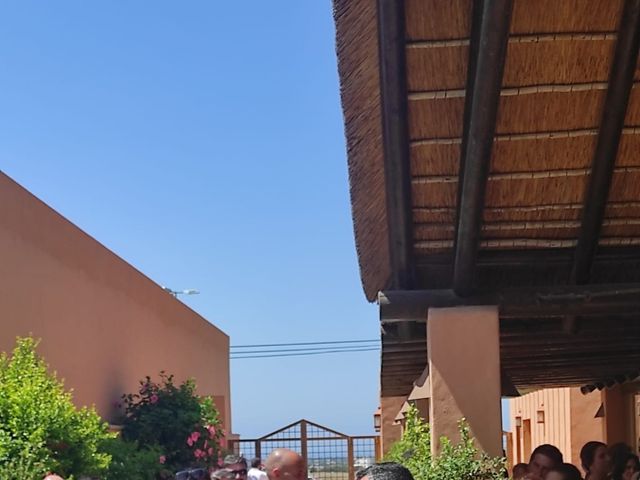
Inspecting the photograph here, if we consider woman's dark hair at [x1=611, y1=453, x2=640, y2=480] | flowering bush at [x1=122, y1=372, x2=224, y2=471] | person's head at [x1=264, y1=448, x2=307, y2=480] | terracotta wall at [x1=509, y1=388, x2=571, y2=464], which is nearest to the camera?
person's head at [x1=264, y1=448, x2=307, y2=480]

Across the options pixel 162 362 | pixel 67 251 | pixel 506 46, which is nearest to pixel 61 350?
pixel 67 251

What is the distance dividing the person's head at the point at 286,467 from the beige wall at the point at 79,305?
4.10 m

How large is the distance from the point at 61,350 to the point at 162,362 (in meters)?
4.16

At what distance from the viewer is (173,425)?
1031 centimetres

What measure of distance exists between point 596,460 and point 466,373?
6.10ft

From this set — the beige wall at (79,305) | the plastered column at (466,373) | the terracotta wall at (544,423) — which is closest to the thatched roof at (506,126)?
the plastered column at (466,373)

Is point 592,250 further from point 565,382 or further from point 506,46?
point 565,382

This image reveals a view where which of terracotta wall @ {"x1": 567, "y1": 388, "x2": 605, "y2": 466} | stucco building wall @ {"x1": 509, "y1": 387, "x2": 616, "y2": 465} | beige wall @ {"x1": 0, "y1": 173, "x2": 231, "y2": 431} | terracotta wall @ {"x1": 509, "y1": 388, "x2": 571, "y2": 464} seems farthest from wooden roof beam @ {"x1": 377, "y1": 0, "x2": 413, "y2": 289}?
terracotta wall @ {"x1": 509, "y1": 388, "x2": 571, "y2": 464}

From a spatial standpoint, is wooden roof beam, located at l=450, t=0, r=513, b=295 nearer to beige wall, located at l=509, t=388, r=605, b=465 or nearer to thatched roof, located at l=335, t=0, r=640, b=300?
thatched roof, located at l=335, t=0, r=640, b=300

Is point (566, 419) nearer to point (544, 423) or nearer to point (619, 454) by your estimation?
point (544, 423)

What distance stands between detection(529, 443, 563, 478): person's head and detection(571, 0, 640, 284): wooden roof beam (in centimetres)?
106

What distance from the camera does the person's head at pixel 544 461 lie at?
562 cm

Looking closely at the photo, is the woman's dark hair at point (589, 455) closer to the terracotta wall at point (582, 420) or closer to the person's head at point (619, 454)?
the person's head at point (619, 454)

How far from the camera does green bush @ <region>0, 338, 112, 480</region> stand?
5324mm
